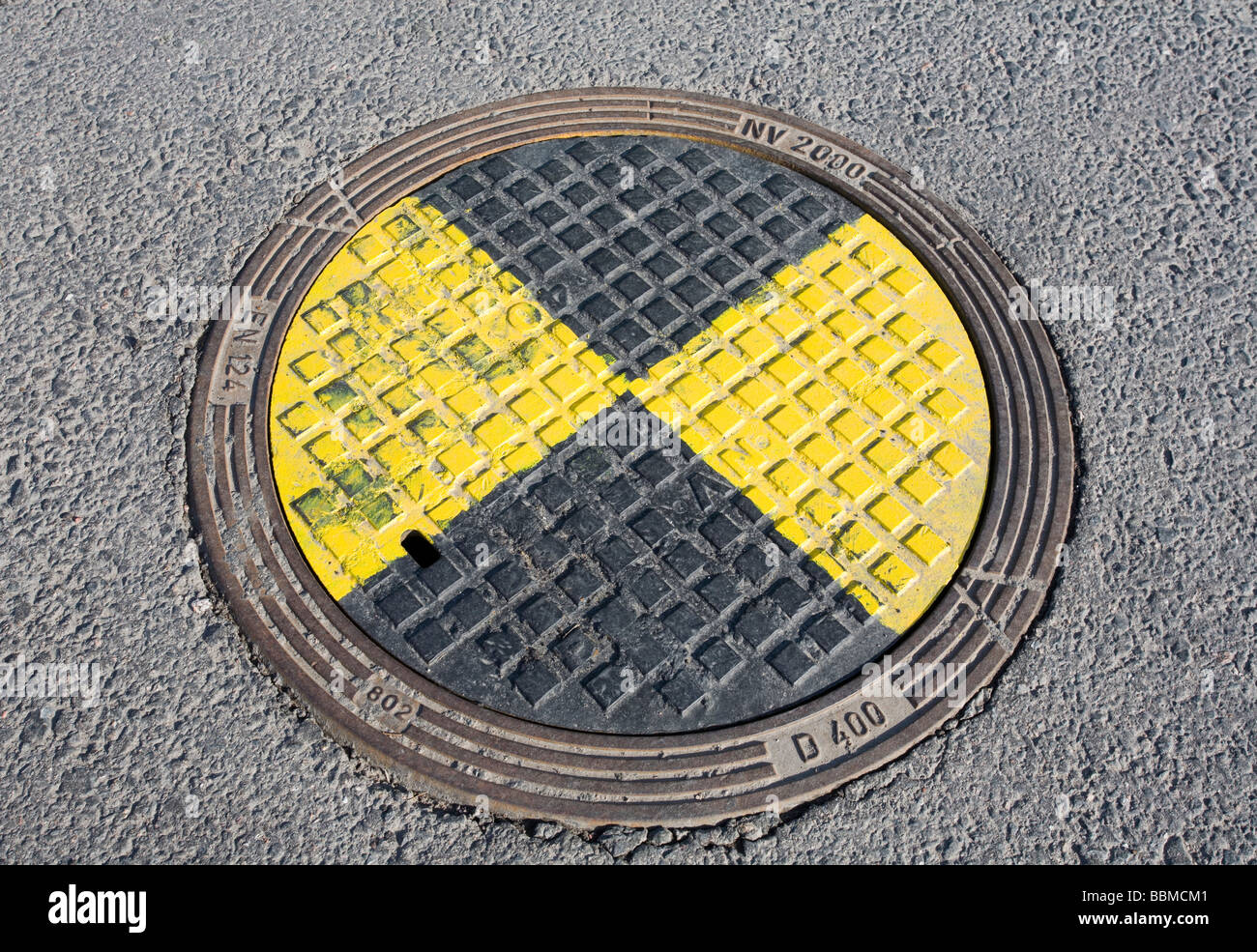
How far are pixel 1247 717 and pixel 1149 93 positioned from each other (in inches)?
88.1

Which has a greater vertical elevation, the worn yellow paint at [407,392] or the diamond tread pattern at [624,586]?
the worn yellow paint at [407,392]

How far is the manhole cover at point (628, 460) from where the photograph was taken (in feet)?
8.41

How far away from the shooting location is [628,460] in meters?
2.87

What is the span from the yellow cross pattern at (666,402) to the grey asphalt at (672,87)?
33cm

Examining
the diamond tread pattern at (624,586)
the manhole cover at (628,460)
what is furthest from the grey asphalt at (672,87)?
the diamond tread pattern at (624,586)

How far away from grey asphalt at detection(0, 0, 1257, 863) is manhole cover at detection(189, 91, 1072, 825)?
11cm

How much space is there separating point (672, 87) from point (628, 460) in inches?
57.4

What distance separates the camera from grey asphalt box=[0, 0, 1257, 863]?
8.03ft

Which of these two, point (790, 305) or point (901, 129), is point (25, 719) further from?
point (901, 129)

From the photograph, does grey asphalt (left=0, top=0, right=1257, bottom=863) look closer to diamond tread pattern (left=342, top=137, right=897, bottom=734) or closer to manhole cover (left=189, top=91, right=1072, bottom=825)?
manhole cover (left=189, top=91, right=1072, bottom=825)

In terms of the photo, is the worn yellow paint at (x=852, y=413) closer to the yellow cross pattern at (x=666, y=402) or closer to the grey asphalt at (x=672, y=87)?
the yellow cross pattern at (x=666, y=402)

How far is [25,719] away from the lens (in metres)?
2.51
